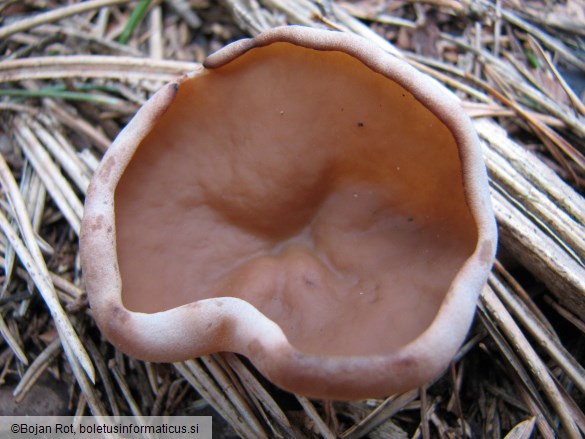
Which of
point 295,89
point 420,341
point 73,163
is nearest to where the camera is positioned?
point 420,341

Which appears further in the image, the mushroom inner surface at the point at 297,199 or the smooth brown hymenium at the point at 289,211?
the mushroom inner surface at the point at 297,199

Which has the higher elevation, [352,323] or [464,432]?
[352,323]

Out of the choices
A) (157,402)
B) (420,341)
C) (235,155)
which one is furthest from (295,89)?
(157,402)

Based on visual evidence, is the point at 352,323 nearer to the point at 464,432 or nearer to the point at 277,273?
the point at 277,273

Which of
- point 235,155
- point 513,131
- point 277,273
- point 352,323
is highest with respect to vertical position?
point 513,131

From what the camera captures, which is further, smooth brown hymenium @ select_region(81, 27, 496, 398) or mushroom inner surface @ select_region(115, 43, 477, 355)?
mushroom inner surface @ select_region(115, 43, 477, 355)

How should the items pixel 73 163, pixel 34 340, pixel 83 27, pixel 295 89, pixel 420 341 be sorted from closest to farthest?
pixel 420 341, pixel 295 89, pixel 34 340, pixel 73 163, pixel 83 27
